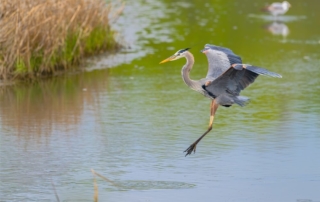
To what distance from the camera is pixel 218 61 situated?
8.62 metres

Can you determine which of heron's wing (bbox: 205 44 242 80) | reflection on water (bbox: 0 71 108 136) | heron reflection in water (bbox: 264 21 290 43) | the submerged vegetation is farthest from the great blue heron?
heron reflection in water (bbox: 264 21 290 43)

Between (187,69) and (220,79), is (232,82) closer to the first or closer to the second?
(220,79)

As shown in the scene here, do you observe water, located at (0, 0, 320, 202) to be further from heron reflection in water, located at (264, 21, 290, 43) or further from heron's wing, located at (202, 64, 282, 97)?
heron reflection in water, located at (264, 21, 290, 43)

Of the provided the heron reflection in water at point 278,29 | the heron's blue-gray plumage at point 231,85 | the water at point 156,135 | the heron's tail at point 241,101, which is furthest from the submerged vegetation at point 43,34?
the heron reflection in water at point 278,29

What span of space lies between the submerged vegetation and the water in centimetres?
30

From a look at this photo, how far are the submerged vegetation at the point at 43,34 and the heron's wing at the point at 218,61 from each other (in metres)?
3.70

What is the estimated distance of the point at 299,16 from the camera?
2200 cm

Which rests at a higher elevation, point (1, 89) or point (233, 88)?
point (233, 88)

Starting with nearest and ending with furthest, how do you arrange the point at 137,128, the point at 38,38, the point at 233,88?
the point at 233,88, the point at 137,128, the point at 38,38

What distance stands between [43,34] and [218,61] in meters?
4.20

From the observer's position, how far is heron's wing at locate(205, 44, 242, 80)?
852cm

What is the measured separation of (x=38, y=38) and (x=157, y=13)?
10850mm

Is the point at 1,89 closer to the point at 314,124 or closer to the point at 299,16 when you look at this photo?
the point at 314,124

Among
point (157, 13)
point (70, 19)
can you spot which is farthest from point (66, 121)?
point (157, 13)
